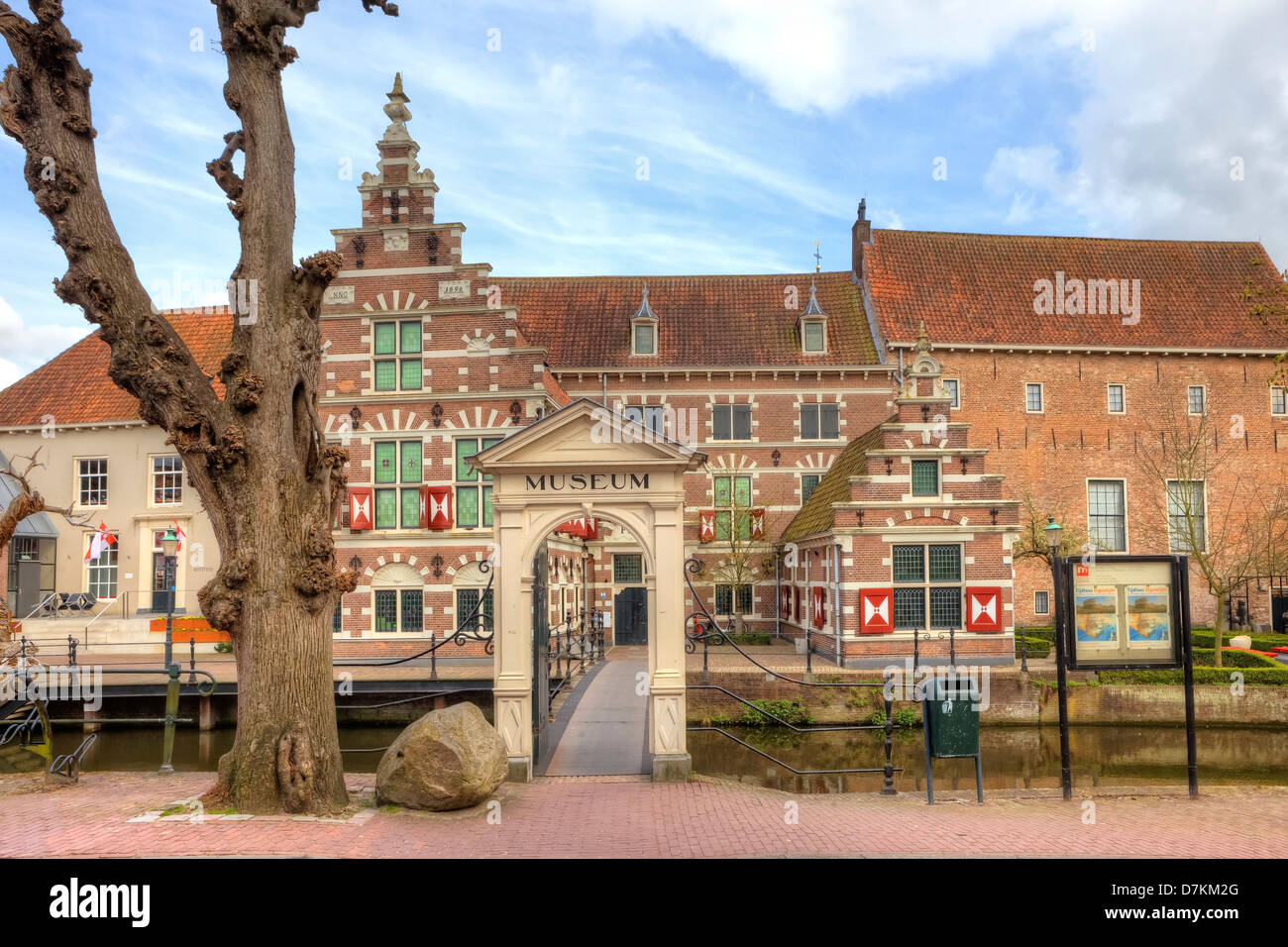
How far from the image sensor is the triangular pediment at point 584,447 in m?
11.1

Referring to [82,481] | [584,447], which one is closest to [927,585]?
[584,447]

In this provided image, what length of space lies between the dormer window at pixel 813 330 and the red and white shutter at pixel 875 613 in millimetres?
11199

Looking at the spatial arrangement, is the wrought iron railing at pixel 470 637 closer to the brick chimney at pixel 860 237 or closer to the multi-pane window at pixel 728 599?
the multi-pane window at pixel 728 599

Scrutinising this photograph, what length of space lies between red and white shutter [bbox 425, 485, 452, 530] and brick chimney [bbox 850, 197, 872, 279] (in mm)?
16798

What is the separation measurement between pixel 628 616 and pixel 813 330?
10388mm

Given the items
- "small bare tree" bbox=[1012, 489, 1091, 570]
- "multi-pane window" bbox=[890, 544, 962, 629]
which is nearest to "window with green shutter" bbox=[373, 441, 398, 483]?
"multi-pane window" bbox=[890, 544, 962, 629]

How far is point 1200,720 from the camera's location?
19.6 metres

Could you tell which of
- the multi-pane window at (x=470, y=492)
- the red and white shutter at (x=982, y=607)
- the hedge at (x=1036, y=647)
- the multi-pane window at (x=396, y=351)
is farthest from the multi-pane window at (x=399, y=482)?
the hedge at (x=1036, y=647)

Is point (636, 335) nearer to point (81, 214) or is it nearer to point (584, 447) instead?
point (584, 447)

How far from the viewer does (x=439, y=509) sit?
76.0 feet

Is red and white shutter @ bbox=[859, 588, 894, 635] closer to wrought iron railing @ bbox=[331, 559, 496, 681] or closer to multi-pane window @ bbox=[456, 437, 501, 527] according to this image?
wrought iron railing @ bbox=[331, 559, 496, 681]

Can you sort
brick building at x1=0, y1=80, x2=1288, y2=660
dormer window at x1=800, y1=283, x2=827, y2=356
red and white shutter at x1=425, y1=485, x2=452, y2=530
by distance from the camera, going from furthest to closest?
dormer window at x1=800, y1=283, x2=827, y2=356 → red and white shutter at x1=425, y1=485, x2=452, y2=530 → brick building at x1=0, y1=80, x2=1288, y2=660

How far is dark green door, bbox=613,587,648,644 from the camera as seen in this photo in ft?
A: 94.9
